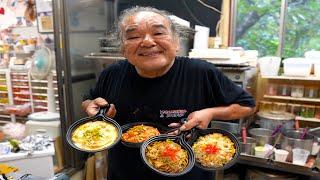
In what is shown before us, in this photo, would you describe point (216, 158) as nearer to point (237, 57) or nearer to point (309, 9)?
point (237, 57)

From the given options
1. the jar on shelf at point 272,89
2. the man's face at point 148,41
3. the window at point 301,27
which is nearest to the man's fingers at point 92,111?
the man's face at point 148,41

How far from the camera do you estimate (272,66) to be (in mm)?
2570

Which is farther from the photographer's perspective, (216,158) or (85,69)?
(85,69)

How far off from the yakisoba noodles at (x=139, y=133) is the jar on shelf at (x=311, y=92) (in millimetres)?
1837

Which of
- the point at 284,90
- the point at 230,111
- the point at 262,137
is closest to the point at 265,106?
the point at 284,90

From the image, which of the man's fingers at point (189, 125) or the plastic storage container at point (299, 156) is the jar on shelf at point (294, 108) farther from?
the man's fingers at point (189, 125)

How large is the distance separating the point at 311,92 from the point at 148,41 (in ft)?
6.40

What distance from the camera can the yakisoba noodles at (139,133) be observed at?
1193 mm

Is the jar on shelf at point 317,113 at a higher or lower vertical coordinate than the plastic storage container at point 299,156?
higher

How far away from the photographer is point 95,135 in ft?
3.85

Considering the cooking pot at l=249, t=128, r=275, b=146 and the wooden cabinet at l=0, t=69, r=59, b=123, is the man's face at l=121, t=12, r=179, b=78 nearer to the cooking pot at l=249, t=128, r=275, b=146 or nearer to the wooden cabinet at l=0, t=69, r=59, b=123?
the cooking pot at l=249, t=128, r=275, b=146

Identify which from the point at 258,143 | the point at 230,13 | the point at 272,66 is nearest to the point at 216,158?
the point at 258,143

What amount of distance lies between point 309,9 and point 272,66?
26.6 inches

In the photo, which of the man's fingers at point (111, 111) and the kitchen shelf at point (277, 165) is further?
the kitchen shelf at point (277, 165)
